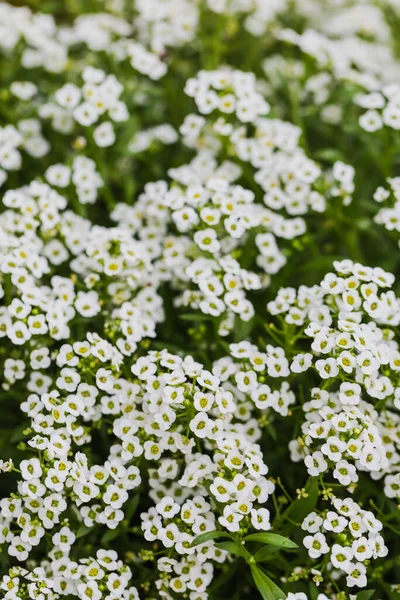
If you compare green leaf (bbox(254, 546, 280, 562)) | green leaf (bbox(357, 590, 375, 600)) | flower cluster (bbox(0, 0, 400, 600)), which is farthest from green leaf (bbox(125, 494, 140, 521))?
green leaf (bbox(357, 590, 375, 600))

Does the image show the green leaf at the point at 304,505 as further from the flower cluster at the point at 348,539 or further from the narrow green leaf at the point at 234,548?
the narrow green leaf at the point at 234,548

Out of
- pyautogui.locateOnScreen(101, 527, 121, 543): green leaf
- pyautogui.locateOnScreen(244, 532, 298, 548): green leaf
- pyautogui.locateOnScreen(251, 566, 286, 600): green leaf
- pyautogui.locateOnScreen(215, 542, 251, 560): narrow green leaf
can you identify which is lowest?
pyautogui.locateOnScreen(101, 527, 121, 543): green leaf

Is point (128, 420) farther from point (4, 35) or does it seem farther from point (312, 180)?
point (4, 35)

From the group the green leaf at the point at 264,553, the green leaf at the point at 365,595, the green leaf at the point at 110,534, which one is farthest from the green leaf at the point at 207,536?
the green leaf at the point at 365,595

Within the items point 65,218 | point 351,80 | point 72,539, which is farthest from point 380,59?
point 72,539

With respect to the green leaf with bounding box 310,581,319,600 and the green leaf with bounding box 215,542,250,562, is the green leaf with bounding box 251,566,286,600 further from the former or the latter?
the green leaf with bounding box 310,581,319,600

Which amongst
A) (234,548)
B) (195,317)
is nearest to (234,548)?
(234,548)

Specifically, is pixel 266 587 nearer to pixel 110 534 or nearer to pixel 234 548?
pixel 234 548

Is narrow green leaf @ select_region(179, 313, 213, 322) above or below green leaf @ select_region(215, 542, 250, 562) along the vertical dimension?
above
